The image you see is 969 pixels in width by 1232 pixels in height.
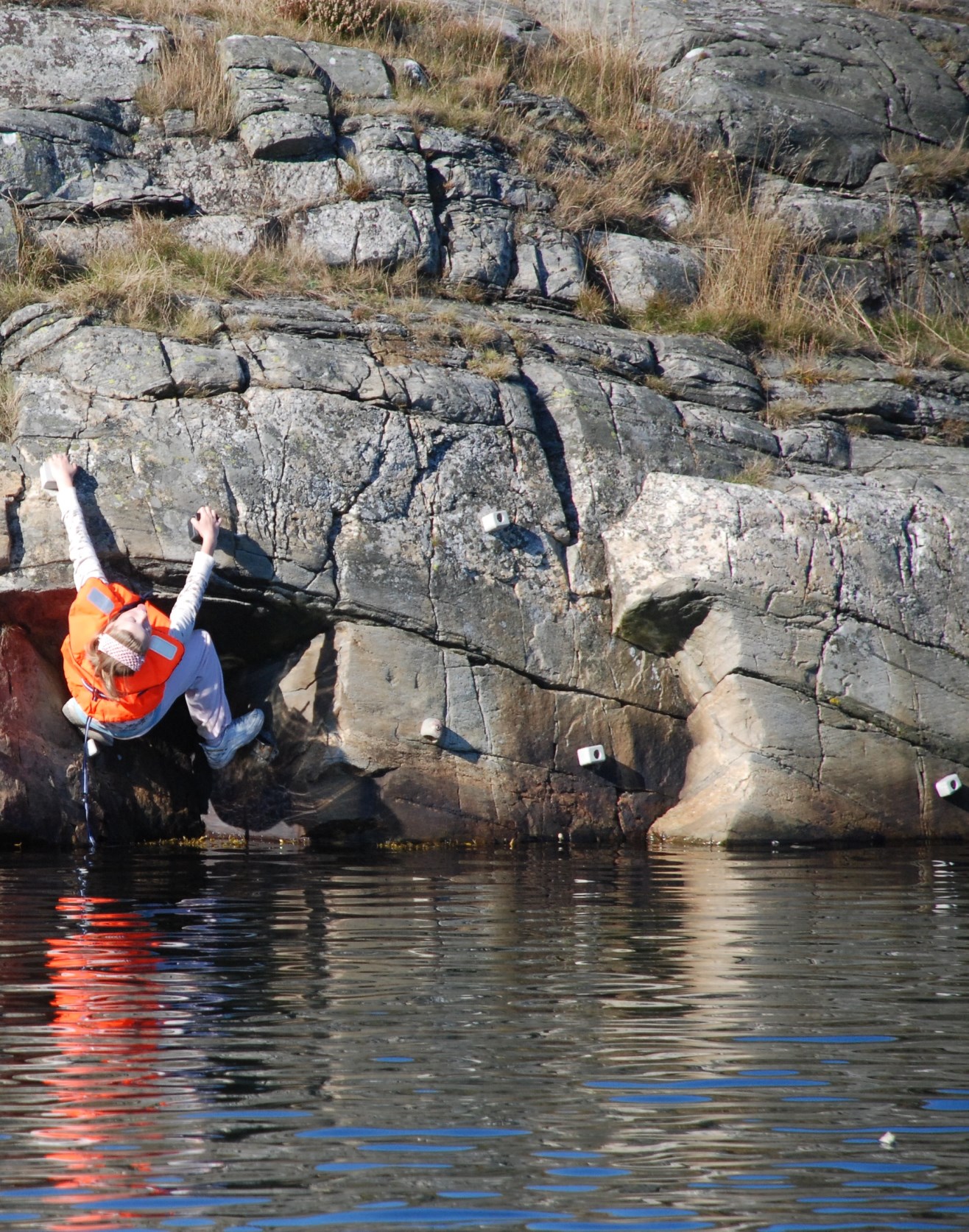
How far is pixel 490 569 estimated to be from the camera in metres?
10.5

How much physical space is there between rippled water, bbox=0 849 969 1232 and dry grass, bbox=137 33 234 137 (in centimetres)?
926

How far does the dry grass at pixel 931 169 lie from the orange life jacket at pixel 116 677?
1116cm

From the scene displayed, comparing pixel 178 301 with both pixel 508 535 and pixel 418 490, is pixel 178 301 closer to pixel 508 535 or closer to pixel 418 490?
pixel 418 490

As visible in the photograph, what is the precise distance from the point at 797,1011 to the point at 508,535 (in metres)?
6.21

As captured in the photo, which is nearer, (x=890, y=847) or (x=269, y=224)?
(x=890, y=847)

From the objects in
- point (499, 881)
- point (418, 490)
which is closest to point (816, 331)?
point (418, 490)

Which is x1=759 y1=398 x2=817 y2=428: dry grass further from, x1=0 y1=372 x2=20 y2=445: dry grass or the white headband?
x1=0 y1=372 x2=20 y2=445: dry grass

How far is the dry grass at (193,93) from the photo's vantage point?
13.8 meters

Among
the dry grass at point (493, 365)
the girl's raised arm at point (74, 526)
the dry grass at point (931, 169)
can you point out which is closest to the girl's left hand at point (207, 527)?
the girl's raised arm at point (74, 526)

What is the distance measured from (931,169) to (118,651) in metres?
11.9

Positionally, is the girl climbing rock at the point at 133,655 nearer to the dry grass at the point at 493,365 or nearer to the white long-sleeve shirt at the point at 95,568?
the white long-sleeve shirt at the point at 95,568

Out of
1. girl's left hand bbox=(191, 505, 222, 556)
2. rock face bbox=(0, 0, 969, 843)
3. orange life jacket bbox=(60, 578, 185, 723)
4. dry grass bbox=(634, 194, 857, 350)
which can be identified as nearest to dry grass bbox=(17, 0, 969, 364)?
dry grass bbox=(634, 194, 857, 350)

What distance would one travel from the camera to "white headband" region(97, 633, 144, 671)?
862 cm

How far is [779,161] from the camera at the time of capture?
15602mm
